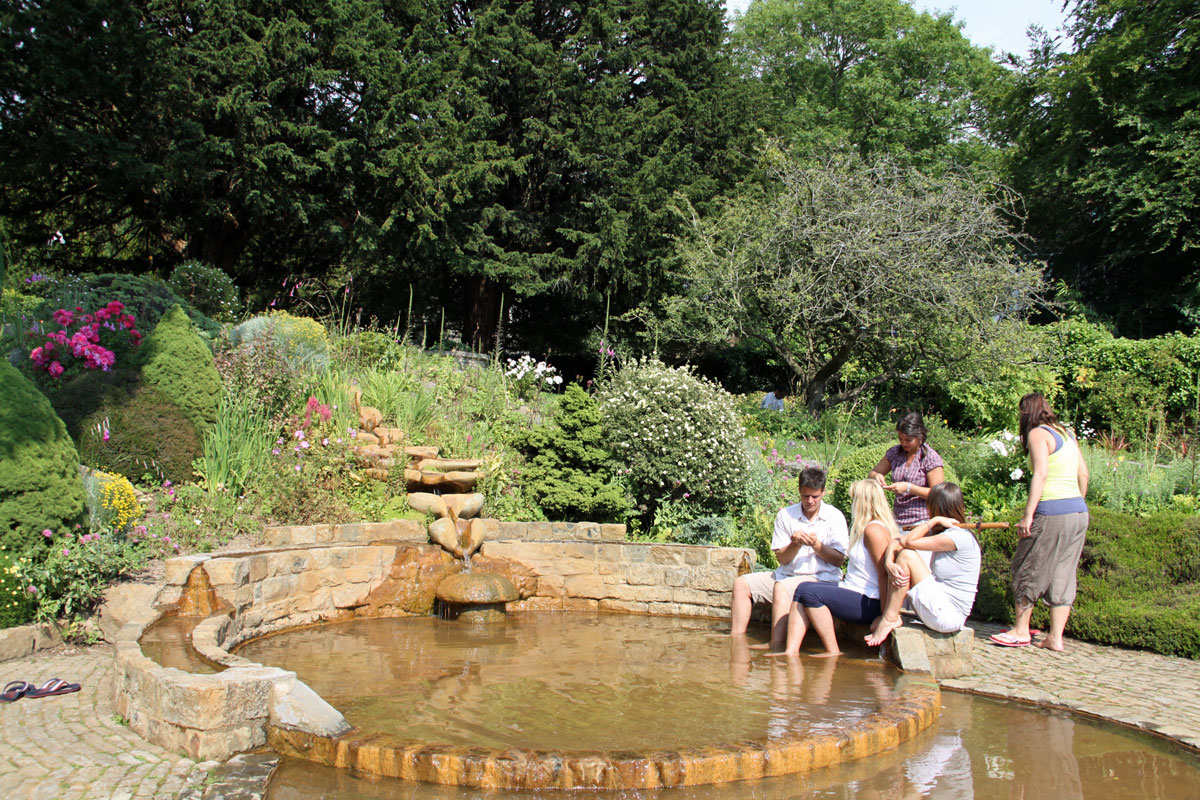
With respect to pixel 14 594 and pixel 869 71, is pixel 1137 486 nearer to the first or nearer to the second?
pixel 14 594

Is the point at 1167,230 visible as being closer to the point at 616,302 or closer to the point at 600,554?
the point at 616,302

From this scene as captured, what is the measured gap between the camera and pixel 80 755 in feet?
11.6

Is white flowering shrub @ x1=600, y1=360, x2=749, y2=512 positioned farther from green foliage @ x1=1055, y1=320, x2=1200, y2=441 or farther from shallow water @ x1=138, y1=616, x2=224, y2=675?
green foliage @ x1=1055, y1=320, x2=1200, y2=441

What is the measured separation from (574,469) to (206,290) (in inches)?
284

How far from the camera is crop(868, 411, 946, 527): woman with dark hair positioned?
5746 mm

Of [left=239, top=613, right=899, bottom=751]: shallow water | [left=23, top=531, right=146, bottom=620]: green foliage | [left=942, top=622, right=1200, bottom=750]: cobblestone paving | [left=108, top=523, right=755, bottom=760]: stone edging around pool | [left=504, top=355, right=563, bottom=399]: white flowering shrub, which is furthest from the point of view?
[left=504, top=355, right=563, bottom=399]: white flowering shrub

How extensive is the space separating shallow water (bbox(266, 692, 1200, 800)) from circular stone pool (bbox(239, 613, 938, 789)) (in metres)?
0.07

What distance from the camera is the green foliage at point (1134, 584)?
18.8 ft

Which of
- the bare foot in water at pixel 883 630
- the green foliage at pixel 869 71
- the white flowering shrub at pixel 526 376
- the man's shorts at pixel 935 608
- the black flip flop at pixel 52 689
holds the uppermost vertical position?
the green foliage at pixel 869 71

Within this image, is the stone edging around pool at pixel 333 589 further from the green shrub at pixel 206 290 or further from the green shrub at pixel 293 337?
the green shrub at pixel 206 290

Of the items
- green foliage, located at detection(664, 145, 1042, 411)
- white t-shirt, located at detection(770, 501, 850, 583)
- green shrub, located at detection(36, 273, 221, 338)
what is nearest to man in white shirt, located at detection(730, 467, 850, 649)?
white t-shirt, located at detection(770, 501, 850, 583)

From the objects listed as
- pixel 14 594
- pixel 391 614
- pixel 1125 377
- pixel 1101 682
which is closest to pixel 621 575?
pixel 391 614

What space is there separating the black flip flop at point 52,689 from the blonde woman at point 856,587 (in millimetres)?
4207

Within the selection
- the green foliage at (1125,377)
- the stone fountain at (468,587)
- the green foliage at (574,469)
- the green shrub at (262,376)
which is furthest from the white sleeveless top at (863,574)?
the green foliage at (1125,377)
